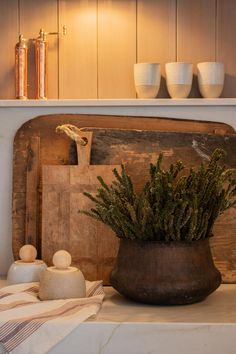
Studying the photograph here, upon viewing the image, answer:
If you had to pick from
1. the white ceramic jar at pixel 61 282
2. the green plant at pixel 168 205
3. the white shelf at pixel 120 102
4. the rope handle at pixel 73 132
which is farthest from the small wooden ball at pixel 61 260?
the white shelf at pixel 120 102

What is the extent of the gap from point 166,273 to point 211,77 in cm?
53

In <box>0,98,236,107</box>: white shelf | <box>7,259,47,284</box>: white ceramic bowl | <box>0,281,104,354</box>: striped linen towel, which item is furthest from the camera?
<box>0,98,236,107</box>: white shelf

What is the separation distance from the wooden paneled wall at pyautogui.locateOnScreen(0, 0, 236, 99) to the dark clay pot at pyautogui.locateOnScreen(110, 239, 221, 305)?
1.52 ft

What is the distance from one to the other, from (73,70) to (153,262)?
0.58 metres

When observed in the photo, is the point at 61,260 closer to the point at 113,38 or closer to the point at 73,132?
the point at 73,132

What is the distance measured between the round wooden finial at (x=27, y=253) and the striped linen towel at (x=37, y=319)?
0.48ft

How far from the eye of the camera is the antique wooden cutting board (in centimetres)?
151

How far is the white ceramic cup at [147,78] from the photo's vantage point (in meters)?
1.51

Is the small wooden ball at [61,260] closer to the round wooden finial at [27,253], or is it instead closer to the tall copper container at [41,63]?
the round wooden finial at [27,253]

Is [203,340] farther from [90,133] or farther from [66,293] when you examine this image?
[90,133]

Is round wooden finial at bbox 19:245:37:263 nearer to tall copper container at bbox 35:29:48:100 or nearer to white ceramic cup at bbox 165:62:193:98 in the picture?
tall copper container at bbox 35:29:48:100

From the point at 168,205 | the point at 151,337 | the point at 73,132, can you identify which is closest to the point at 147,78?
the point at 73,132

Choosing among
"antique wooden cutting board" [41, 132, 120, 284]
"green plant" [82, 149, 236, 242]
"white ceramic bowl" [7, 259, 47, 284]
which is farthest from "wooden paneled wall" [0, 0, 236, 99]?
"white ceramic bowl" [7, 259, 47, 284]

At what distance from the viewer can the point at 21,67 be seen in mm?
1564
